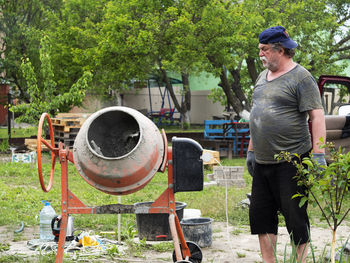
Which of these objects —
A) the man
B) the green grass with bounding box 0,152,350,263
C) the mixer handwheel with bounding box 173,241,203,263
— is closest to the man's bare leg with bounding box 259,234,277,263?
the man

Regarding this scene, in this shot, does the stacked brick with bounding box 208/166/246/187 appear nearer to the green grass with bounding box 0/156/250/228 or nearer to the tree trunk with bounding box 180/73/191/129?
the green grass with bounding box 0/156/250/228

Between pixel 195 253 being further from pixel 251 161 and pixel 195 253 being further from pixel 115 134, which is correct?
pixel 115 134

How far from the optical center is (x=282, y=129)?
365 centimetres

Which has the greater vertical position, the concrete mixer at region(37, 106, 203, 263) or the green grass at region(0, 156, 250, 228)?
the concrete mixer at region(37, 106, 203, 263)

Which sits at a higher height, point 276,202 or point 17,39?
point 17,39

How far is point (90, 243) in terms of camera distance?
5.08 meters

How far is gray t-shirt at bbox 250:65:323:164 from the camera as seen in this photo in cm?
359

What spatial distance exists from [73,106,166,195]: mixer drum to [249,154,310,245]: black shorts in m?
0.82

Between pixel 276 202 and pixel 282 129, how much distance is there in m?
0.58

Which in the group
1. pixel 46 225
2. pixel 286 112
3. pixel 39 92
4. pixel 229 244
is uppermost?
pixel 39 92

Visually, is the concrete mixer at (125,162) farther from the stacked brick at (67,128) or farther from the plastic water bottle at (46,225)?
the stacked brick at (67,128)

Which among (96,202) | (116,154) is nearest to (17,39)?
(96,202)

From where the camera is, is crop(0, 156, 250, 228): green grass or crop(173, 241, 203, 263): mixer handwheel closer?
crop(173, 241, 203, 263): mixer handwheel

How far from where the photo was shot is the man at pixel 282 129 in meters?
3.59
